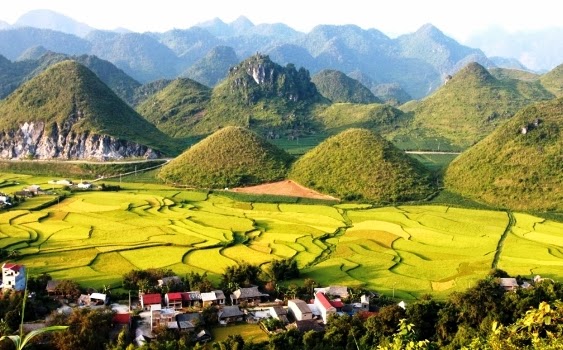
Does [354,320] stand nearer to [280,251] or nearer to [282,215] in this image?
[280,251]

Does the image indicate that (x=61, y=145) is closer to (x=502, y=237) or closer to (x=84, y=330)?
(x=84, y=330)

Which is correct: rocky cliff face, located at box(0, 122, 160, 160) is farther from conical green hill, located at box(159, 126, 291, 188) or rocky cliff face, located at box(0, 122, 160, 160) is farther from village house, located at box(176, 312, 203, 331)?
village house, located at box(176, 312, 203, 331)

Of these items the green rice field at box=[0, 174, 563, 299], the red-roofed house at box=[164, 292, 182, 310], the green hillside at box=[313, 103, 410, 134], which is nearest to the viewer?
the red-roofed house at box=[164, 292, 182, 310]

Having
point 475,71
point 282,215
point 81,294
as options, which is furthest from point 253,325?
point 475,71

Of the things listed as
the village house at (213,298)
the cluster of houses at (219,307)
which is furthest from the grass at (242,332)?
the village house at (213,298)

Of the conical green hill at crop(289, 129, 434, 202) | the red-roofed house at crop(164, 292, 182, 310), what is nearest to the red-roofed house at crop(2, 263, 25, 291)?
the red-roofed house at crop(164, 292, 182, 310)

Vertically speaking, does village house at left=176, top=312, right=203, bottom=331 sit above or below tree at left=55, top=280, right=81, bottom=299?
below

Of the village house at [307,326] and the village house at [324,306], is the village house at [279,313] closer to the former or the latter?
the village house at [307,326]

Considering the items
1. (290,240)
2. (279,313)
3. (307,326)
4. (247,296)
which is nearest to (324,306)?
(307,326)

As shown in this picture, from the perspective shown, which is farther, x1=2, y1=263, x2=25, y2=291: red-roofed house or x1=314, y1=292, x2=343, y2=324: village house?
x1=2, y1=263, x2=25, y2=291: red-roofed house
